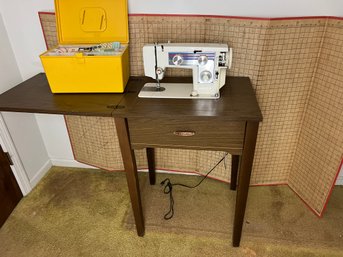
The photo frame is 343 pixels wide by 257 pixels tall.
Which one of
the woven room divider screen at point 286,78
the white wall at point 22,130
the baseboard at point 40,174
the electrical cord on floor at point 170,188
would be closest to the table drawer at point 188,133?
the woven room divider screen at point 286,78

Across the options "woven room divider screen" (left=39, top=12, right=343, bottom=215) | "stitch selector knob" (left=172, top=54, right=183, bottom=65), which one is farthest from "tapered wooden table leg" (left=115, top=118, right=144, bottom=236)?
"woven room divider screen" (left=39, top=12, right=343, bottom=215)

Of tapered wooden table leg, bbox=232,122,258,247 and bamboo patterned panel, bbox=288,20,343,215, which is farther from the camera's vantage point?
bamboo patterned panel, bbox=288,20,343,215

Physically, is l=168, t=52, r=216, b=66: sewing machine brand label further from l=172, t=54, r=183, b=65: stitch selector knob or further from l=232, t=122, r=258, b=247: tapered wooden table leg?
l=232, t=122, r=258, b=247: tapered wooden table leg

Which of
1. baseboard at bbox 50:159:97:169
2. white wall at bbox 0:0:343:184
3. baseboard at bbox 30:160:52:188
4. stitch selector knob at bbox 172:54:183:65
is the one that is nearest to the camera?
stitch selector knob at bbox 172:54:183:65

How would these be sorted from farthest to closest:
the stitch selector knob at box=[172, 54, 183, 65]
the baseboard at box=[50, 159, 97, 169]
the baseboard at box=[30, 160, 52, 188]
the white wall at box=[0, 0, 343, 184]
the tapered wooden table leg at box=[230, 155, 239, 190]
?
the baseboard at box=[50, 159, 97, 169] → the baseboard at box=[30, 160, 52, 188] → the tapered wooden table leg at box=[230, 155, 239, 190] → the white wall at box=[0, 0, 343, 184] → the stitch selector knob at box=[172, 54, 183, 65]

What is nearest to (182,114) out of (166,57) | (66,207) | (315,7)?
(166,57)

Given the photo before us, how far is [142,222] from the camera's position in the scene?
1536mm

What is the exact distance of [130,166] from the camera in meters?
1.32

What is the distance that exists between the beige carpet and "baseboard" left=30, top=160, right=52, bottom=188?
48 mm

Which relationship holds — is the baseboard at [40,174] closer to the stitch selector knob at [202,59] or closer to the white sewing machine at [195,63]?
the white sewing machine at [195,63]

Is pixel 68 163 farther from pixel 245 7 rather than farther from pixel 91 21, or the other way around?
pixel 245 7

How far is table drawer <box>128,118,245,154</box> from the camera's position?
3.81 ft

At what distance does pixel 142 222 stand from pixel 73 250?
406mm

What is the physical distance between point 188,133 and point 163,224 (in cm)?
73
